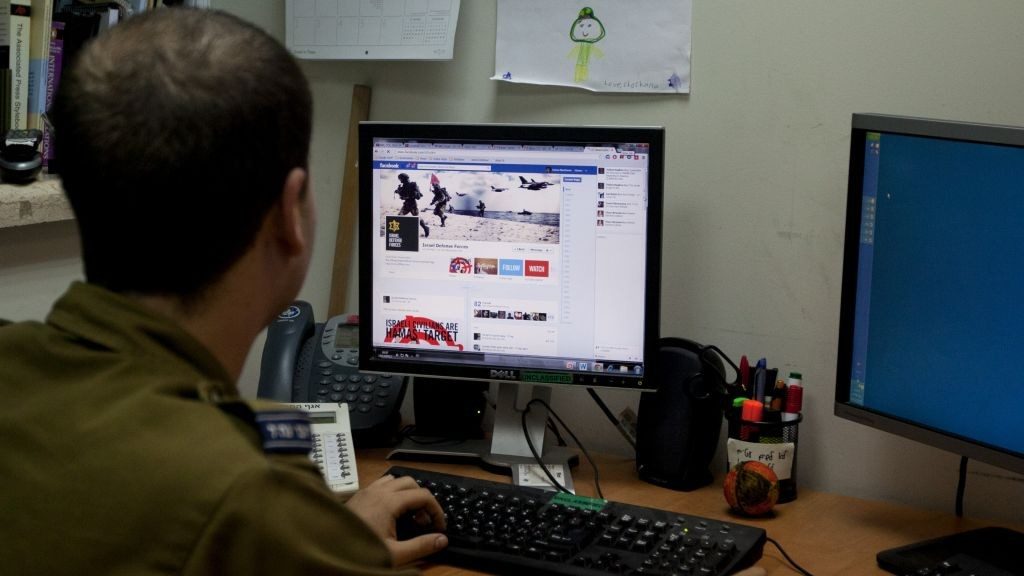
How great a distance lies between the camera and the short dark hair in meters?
0.82

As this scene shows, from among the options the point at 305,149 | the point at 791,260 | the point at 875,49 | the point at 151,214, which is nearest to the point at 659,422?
the point at 791,260

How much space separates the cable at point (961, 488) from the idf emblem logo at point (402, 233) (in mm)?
812

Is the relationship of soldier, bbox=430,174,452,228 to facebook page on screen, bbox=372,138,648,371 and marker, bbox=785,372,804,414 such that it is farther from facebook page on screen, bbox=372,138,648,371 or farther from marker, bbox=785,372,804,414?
marker, bbox=785,372,804,414

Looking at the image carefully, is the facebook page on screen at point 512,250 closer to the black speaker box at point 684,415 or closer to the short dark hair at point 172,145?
the black speaker box at point 684,415

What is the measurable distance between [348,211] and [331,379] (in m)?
0.36

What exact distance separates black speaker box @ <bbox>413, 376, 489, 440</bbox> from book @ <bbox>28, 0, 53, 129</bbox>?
75cm

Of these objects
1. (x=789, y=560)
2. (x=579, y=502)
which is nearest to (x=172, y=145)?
(x=579, y=502)

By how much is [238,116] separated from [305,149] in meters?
0.10

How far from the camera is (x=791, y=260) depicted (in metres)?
1.65

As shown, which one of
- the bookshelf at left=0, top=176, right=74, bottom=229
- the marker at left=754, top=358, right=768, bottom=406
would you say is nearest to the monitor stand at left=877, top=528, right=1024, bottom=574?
the marker at left=754, top=358, right=768, bottom=406

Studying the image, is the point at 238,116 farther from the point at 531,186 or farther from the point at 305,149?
the point at 531,186

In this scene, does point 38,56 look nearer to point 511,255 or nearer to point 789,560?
point 511,255

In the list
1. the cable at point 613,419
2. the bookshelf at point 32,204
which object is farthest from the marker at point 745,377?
the bookshelf at point 32,204

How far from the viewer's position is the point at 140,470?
75 centimetres
